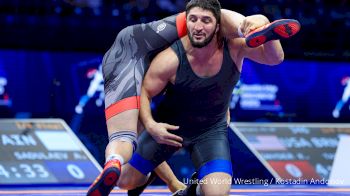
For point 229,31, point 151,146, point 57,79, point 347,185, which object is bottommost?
point 347,185

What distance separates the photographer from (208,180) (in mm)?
4441

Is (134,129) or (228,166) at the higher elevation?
(134,129)

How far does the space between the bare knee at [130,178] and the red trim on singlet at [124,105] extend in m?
0.56

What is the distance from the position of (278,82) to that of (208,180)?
3.98 meters

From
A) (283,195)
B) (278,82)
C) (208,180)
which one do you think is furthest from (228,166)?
(278,82)

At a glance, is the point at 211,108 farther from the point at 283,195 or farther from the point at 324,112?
the point at 324,112

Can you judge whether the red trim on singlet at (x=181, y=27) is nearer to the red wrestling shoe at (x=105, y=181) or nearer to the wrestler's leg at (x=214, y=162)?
the wrestler's leg at (x=214, y=162)

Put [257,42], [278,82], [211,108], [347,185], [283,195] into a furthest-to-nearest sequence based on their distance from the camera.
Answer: [278,82] < [347,185] < [283,195] < [211,108] < [257,42]

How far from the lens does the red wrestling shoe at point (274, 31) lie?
12.5ft

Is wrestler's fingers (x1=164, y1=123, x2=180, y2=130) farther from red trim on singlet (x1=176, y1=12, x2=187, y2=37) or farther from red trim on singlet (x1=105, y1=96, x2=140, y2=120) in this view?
red trim on singlet (x1=176, y1=12, x2=187, y2=37)

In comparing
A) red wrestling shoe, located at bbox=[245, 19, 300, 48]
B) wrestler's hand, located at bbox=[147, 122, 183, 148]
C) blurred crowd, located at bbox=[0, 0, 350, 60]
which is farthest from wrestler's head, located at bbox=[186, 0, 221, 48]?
blurred crowd, located at bbox=[0, 0, 350, 60]
